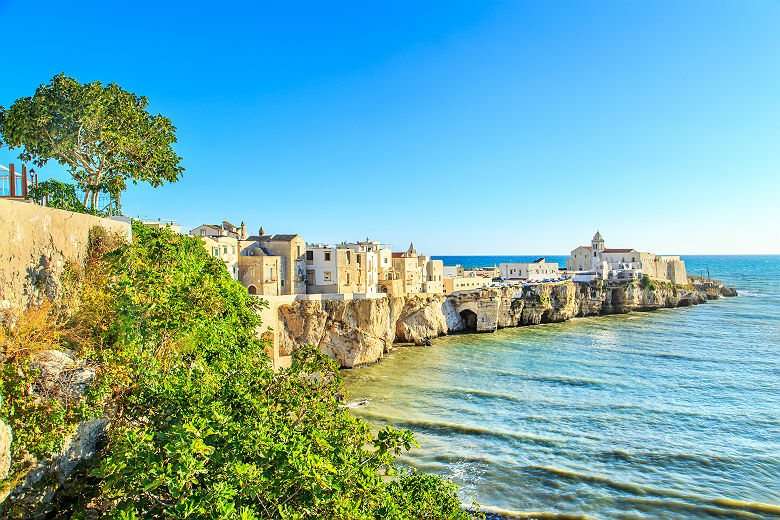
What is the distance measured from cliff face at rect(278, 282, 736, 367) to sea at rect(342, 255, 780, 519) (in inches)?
121

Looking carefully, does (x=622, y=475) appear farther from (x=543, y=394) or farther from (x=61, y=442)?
(x=61, y=442)

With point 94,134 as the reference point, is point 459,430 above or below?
below

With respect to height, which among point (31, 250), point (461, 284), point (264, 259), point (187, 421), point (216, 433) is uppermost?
point (264, 259)

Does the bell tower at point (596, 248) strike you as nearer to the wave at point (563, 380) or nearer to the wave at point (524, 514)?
the wave at point (563, 380)

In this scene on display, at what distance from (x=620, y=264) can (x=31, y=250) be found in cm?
9230

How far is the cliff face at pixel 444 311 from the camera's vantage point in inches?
1560

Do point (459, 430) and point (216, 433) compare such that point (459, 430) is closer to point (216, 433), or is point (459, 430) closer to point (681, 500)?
point (681, 500)

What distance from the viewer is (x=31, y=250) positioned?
9930 millimetres

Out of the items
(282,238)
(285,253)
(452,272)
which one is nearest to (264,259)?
(285,253)

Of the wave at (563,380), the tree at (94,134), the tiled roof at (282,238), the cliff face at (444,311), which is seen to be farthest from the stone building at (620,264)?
the tree at (94,134)

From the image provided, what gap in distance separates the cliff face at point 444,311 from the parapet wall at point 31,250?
2396 cm

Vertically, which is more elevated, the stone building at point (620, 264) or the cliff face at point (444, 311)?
the stone building at point (620, 264)

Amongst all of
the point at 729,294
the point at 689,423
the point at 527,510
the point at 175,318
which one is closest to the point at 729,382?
the point at 689,423

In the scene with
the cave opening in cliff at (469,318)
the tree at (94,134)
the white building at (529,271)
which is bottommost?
the cave opening in cliff at (469,318)
